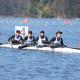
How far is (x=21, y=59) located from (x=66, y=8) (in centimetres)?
12870

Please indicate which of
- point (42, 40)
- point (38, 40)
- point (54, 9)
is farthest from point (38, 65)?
point (54, 9)

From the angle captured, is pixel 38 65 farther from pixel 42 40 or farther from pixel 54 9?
pixel 54 9

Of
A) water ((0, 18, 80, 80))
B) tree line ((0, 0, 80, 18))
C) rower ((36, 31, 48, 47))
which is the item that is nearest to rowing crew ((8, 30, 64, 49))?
rower ((36, 31, 48, 47))

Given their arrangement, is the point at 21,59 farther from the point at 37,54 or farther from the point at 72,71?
the point at 72,71

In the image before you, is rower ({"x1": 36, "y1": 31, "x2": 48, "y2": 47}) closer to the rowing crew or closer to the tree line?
the rowing crew

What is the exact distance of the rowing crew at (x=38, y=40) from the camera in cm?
3297

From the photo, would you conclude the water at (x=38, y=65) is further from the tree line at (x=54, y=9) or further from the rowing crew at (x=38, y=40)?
the tree line at (x=54, y=9)

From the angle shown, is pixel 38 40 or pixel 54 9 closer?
pixel 38 40

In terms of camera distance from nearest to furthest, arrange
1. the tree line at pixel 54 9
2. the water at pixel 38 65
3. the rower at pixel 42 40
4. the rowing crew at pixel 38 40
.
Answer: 1. the water at pixel 38 65
2. the rowing crew at pixel 38 40
3. the rower at pixel 42 40
4. the tree line at pixel 54 9

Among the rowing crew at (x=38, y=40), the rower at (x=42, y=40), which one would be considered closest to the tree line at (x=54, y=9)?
the rowing crew at (x=38, y=40)

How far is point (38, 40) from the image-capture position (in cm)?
3381

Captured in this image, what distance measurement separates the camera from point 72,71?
79.0 ft

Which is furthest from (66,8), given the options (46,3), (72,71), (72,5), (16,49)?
(72,71)

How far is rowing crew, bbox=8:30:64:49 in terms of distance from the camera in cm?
3297
